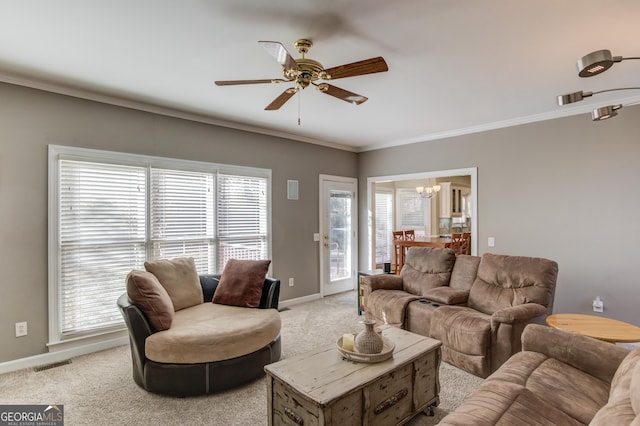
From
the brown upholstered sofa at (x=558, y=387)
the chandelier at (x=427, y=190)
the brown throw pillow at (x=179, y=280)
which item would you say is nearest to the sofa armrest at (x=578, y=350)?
the brown upholstered sofa at (x=558, y=387)

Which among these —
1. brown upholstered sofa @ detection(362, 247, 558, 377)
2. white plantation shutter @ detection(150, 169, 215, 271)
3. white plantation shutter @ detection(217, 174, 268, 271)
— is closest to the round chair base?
white plantation shutter @ detection(150, 169, 215, 271)

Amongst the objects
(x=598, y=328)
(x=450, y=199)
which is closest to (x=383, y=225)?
(x=450, y=199)

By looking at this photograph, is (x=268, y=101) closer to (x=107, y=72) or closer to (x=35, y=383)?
(x=107, y=72)

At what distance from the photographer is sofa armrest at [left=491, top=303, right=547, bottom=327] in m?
2.62

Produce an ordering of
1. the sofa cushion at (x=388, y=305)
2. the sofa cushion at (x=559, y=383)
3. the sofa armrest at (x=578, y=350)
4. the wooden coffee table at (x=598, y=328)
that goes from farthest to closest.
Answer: the sofa cushion at (x=388, y=305) → the wooden coffee table at (x=598, y=328) → the sofa armrest at (x=578, y=350) → the sofa cushion at (x=559, y=383)

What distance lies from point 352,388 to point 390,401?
1.35 ft

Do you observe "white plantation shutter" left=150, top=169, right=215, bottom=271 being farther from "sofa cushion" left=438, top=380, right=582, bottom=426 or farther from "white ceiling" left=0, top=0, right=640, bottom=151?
"sofa cushion" left=438, top=380, right=582, bottom=426

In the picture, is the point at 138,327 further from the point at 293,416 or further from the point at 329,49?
the point at 329,49

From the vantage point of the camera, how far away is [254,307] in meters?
3.23

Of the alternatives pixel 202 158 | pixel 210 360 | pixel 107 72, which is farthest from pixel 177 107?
pixel 210 360

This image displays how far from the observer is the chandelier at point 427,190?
7.95 metres

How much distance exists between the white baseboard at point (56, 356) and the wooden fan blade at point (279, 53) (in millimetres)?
3364

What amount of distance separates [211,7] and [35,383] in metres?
3.26

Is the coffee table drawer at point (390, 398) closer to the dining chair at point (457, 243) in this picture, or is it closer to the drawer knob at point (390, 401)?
the drawer knob at point (390, 401)
